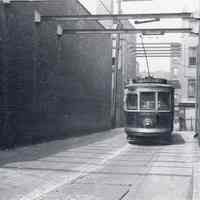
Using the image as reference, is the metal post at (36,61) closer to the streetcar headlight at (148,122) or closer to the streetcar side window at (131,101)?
the streetcar side window at (131,101)

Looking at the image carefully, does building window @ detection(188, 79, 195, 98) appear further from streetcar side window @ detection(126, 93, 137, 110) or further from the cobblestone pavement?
the cobblestone pavement

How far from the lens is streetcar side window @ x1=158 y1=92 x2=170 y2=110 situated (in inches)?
769

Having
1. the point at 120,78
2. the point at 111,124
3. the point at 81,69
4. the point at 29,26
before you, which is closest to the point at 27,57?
the point at 29,26

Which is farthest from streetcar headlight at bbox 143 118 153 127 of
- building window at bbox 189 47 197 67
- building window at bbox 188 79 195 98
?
building window at bbox 189 47 197 67

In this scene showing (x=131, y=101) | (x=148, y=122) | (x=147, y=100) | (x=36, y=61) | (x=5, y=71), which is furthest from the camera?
(x=131, y=101)

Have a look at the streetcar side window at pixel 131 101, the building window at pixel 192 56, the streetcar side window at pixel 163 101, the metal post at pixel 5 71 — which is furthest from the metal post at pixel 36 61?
the building window at pixel 192 56

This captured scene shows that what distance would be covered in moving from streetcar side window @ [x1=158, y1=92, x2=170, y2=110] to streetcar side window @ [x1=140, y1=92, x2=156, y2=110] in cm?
27

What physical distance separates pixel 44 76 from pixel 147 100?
4.78 metres

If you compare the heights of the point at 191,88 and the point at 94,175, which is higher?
the point at 191,88

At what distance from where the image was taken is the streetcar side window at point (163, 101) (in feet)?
64.1

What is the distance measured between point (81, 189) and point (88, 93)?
1957 centimetres

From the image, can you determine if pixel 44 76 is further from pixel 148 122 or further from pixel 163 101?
pixel 163 101

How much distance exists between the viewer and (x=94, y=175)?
10531 mm

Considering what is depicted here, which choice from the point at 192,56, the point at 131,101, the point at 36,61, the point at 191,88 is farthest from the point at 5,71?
the point at 192,56
